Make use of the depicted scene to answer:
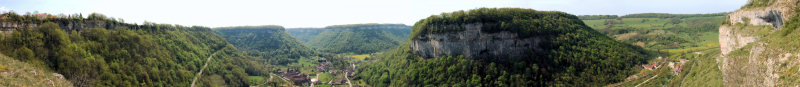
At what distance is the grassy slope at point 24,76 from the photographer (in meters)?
29.1

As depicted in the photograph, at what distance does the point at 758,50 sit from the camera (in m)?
24.6

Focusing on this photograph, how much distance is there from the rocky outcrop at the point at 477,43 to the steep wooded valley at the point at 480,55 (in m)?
0.15

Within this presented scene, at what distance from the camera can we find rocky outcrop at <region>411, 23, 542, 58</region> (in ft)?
181

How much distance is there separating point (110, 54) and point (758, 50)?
2544 inches

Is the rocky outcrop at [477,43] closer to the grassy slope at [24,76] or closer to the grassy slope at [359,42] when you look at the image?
the grassy slope at [24,76]

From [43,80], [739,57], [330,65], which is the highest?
[739,57]

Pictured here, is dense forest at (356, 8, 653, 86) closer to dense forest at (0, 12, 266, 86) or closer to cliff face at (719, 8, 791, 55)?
cliff face at (719, 8, 791, 55)

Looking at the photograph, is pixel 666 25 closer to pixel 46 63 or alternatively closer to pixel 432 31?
pixel 432 31

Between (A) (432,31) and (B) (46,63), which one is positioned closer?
(B) (46,63)

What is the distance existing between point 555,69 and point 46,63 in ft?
188

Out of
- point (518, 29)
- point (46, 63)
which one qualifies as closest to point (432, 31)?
point (518, 29)

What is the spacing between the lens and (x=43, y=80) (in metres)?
32.5

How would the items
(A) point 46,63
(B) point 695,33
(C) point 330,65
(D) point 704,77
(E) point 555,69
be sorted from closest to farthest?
(D) point 704,77 < (A) point 46,63 < (E) point 555,69 < (B) point 695,33 < (C) point 330,65

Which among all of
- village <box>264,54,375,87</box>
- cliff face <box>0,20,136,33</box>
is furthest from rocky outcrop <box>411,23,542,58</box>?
cliff face <box>0,20,136,33</box>
